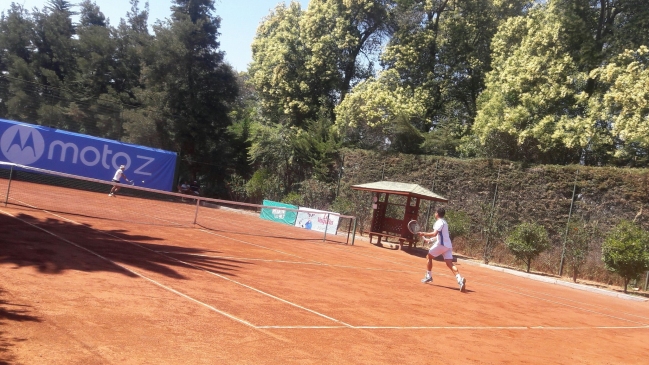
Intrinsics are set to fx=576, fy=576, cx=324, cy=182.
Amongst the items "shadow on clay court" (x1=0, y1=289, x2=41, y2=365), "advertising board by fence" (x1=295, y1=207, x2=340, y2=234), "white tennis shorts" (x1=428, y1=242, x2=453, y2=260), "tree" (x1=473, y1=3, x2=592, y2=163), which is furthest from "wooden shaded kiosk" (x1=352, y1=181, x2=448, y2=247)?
"shadow on clay court" (x1=0, y1=289, x2=41, y2=365)

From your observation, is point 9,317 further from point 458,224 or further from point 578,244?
point 458,224

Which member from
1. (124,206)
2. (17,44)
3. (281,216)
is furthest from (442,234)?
(17,44)

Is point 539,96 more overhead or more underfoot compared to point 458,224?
more overhead

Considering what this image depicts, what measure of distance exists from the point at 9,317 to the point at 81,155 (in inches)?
1012

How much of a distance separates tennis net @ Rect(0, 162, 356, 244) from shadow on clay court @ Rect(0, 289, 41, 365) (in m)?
9.26

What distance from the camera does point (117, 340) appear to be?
554 centimetres

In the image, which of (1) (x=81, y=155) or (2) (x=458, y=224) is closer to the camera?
(2) (x=458, y=224)

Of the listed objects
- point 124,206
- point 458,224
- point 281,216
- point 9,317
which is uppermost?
point 458,224

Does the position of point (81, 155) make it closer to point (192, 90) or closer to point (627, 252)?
point (192, 90)

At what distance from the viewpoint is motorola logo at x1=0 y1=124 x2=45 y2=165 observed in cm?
2798

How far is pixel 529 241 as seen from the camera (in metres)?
21.2

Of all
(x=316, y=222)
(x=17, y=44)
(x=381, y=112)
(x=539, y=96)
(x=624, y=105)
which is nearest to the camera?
(x=624, y=105)

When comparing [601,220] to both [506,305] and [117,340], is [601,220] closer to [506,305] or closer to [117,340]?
[506,305]

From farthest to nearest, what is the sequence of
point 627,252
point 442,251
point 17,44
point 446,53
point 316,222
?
point 17,44
point 446,53
point 316,222
point 627,252
point 442,251
